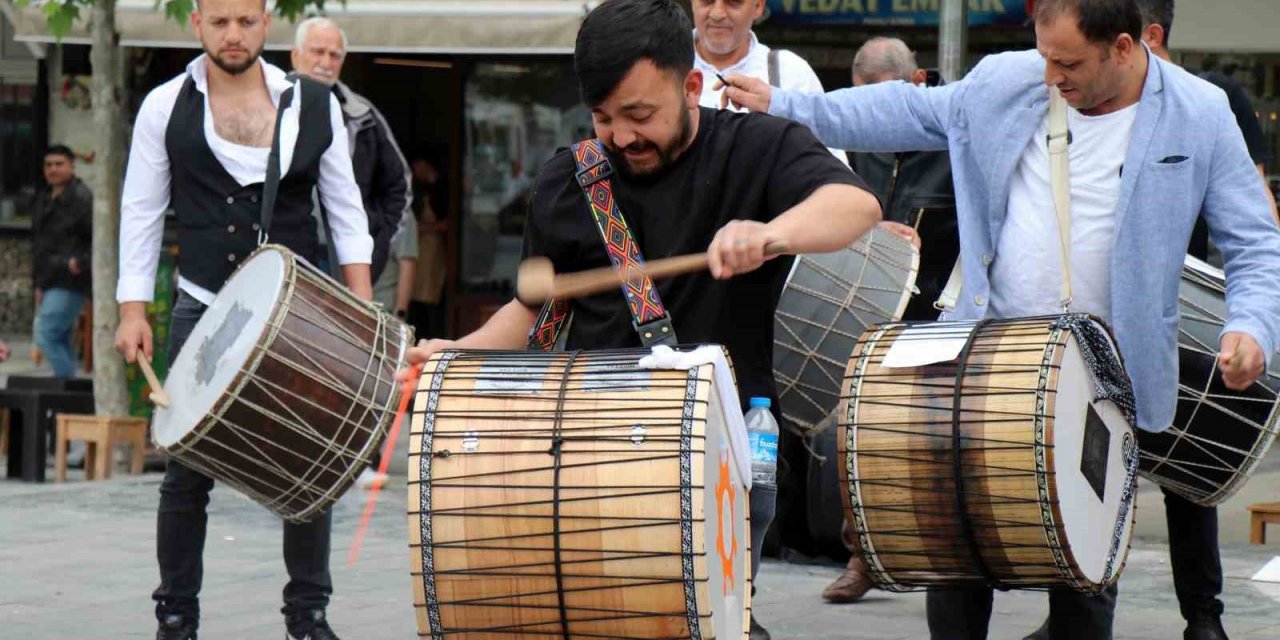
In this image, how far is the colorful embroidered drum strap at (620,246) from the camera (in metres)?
3.94

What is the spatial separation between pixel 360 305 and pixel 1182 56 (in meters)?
7.77

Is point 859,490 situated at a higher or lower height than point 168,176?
lower

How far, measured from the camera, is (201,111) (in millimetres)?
5801

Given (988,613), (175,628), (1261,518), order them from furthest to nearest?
(1261,518), (175,628), (988,613)

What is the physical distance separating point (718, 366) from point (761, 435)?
636mm

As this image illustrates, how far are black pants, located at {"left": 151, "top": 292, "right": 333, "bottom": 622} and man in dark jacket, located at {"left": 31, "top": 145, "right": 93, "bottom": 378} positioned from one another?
7.06 metres

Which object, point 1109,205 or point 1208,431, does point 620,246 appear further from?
point 1208,431

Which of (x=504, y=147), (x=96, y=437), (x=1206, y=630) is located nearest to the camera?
(x=1206, y=630)

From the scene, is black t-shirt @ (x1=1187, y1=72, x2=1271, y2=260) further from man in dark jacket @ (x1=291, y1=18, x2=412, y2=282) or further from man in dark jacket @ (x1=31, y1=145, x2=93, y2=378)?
man in dark jacket @ (x1=31, y1=145, x2=93, y2=378)

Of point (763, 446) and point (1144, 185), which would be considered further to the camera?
point (1144, 185)

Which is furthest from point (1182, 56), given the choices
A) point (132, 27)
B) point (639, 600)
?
point (639, 600)

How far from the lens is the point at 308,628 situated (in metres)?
5.73

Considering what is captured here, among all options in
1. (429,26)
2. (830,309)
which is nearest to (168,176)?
(830,309)

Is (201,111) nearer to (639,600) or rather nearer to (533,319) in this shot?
(533,319)
